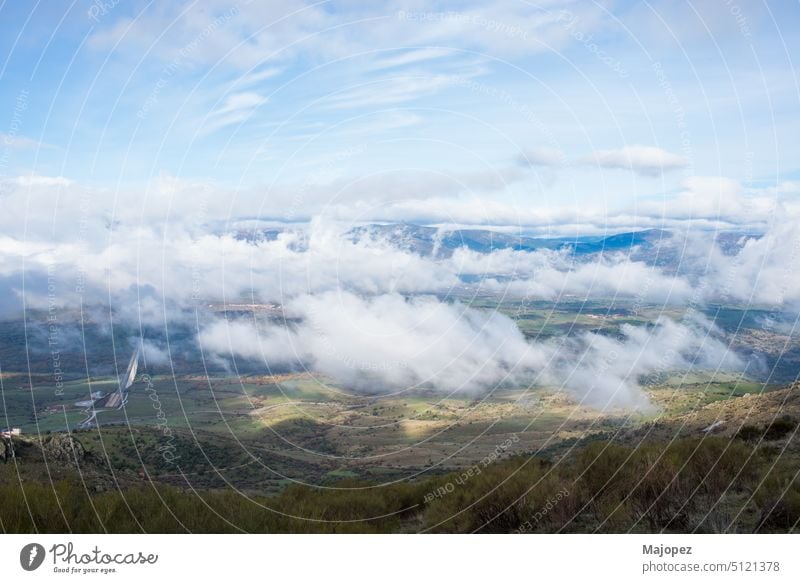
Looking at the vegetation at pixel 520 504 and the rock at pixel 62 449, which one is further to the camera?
the rock at pixel 62 449

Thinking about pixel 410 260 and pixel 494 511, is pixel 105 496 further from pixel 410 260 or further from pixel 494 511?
pixel 410 260

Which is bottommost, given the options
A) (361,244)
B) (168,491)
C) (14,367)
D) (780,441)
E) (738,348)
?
(738,348)

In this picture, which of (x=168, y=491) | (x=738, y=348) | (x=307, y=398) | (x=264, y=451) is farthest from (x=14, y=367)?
(x=738, y=348)

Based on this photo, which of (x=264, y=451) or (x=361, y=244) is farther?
(x=361, y=244)

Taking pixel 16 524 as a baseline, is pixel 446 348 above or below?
below

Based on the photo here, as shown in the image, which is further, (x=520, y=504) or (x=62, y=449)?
(x=62, y=449)

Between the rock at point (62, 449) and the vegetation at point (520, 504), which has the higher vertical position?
the vegetation at point (520, 504)

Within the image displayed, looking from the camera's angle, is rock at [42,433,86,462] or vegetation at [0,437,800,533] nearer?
vegetation at [0,437,800,533]

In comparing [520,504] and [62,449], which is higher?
[520,504]

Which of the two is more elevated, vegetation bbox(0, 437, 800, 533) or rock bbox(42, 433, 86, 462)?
vegetation bbox(0, 437, 800, 533)
